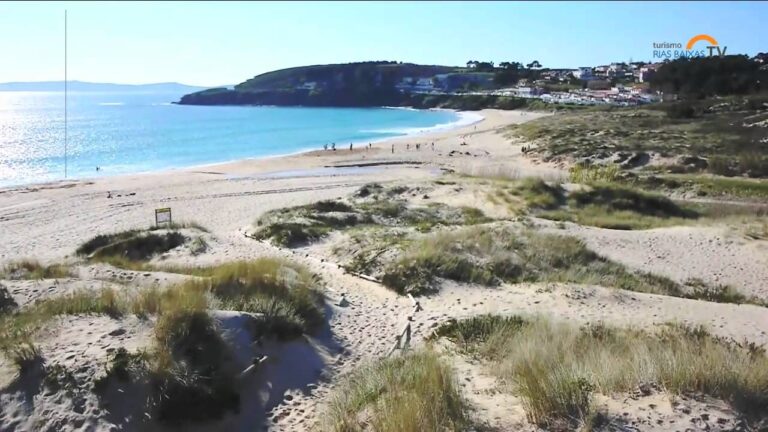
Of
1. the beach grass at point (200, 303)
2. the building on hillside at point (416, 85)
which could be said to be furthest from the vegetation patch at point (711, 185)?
the building on hillside at point (416, 85)

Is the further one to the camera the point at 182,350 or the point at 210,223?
the point at 210,223

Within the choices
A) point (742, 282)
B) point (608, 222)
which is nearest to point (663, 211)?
point (608, 222)

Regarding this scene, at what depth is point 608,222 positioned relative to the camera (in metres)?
17.5

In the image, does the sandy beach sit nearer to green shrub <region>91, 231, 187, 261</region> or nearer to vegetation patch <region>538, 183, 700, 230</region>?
green shrub <region>91, 231, 187, 261</region>

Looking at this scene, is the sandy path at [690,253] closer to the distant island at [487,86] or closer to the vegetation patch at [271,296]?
the vegetation patch at [271,296]

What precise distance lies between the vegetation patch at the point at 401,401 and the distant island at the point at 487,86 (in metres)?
70.8

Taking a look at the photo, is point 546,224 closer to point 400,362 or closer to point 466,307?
point 466,307

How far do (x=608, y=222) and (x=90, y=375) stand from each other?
15.5 metres

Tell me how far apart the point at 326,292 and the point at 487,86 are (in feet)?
512

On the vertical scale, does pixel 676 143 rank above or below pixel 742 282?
above

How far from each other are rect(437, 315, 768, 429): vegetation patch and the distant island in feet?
226

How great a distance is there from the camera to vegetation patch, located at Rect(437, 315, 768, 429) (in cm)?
466

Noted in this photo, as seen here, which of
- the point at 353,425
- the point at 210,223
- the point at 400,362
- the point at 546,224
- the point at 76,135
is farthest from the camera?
the point at 76,135

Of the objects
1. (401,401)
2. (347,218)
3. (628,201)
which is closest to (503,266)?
(347,218)
